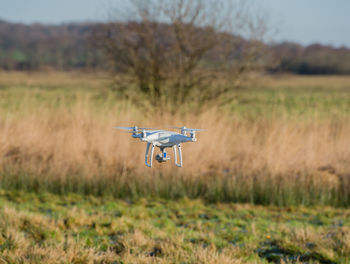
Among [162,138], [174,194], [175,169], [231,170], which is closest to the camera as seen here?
[162,138]

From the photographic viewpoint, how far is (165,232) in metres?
7.31

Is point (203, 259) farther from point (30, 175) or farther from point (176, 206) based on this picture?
point (30, 175)

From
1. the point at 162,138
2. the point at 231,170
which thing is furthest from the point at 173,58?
the point at 162,138

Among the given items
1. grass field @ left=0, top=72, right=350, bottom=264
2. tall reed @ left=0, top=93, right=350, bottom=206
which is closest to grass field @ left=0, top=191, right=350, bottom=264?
grass field @ left=0, top=72, right=350, bottom=264

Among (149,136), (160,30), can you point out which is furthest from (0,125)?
(149,136)

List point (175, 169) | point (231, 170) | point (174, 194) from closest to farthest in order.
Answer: point (175, 169), point (174, 194), point (231, 170)

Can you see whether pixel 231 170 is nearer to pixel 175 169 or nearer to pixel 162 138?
pixel 175 169

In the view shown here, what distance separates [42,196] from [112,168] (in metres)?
4.71

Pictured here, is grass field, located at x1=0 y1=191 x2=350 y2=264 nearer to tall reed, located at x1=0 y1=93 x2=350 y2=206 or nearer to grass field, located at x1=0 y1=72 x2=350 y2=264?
grass field, located at x1=0 y1=72 x2=350 y2=264

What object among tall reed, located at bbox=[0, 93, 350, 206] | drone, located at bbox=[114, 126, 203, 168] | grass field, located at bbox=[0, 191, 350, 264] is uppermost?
drone, located at bbox=[114, 126, 203, 168]

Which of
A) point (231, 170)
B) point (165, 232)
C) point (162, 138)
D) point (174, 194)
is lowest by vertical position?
point (165, 232)

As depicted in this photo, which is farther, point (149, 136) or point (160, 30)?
point (160, 30)

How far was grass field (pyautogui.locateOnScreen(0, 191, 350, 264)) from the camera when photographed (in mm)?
5599

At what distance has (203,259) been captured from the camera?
16.8 feet
